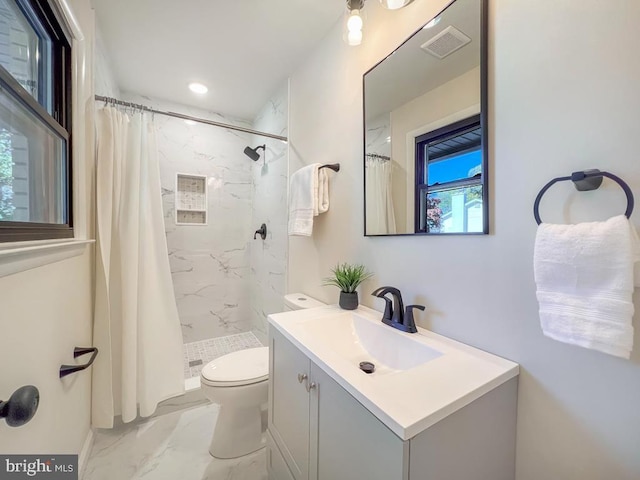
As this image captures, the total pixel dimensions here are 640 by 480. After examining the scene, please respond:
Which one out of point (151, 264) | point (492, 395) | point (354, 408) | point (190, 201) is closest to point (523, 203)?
point (492, 395)

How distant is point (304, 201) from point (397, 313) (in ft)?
2.92

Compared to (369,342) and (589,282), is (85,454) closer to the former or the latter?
(369,342)

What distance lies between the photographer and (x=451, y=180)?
964 millimetres

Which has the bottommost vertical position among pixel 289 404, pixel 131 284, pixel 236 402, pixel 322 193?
pixel 236 402

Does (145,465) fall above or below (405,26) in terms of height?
below

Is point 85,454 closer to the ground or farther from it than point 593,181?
closer to the ground

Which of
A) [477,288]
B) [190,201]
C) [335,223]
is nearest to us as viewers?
[477,288]

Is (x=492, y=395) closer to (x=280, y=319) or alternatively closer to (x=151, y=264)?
(x=280, y=319)

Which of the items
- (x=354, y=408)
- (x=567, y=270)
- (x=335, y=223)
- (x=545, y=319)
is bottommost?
(x=354, y=408)

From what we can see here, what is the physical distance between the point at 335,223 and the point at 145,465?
66.8 inches

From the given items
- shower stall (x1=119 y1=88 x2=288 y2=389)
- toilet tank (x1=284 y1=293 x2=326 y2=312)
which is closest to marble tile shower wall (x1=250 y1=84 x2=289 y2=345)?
shower stall (x1=119 y1=88 x2=288 y2=389)

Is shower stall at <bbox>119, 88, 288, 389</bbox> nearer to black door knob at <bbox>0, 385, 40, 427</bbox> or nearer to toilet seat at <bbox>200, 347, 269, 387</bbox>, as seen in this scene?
toilet seat at <bbox>200, 347, 269, 387</bbox>

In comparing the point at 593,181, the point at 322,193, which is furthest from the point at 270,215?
the point at 593,181

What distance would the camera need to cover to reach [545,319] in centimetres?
66
